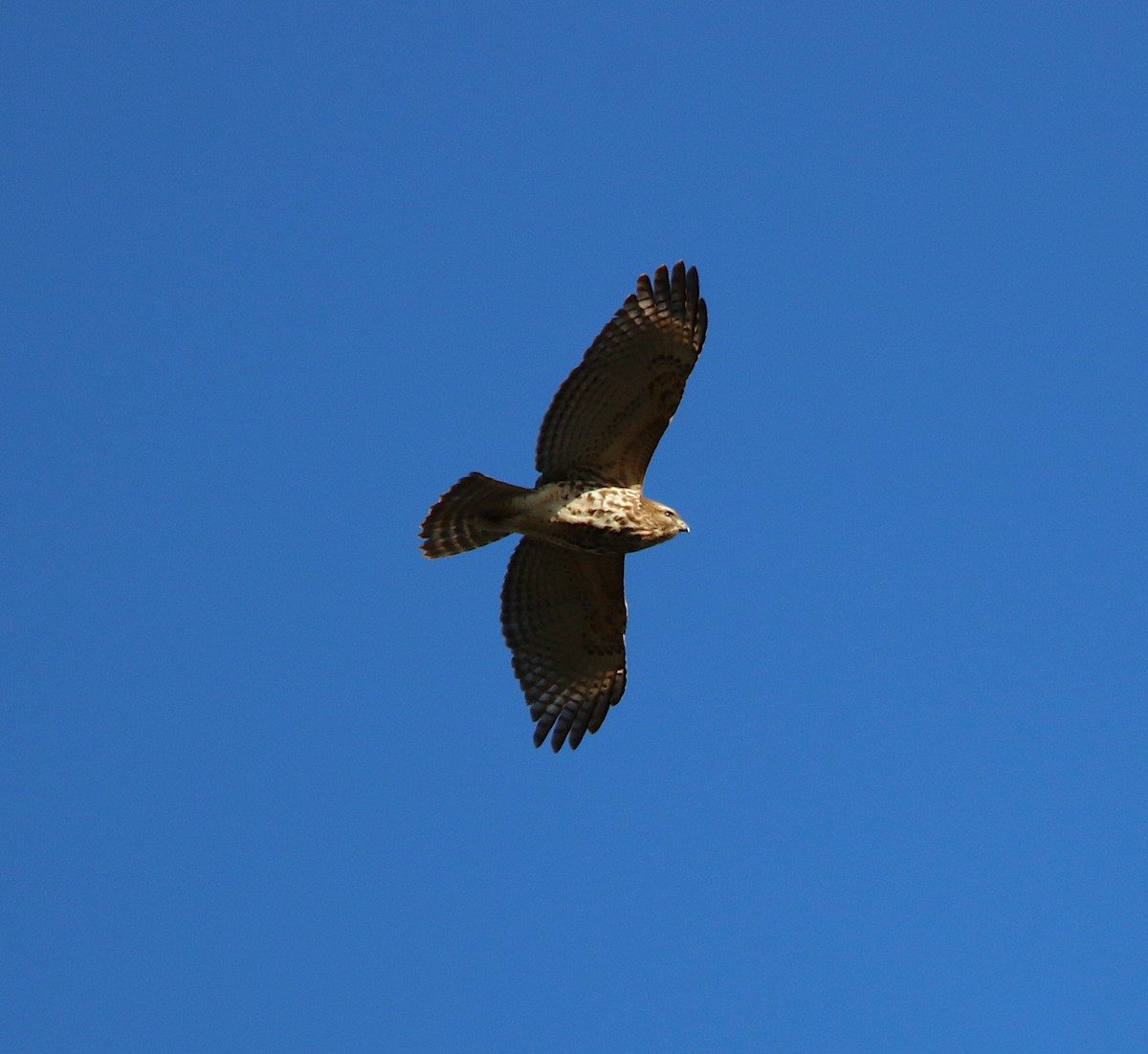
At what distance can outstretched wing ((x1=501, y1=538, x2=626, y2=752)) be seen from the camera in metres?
15.4

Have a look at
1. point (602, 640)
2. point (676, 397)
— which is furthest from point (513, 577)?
point (676, 397)

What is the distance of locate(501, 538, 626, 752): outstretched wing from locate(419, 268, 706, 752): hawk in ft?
0.04

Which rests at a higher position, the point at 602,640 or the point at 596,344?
the point at 596,344

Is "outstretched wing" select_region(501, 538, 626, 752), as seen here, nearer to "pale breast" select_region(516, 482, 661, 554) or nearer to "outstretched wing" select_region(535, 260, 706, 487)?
"pale breast" select_region(516, 482, 661, 554)

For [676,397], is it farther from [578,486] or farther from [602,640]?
[602,640]

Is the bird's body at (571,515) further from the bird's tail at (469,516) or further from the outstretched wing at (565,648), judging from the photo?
the outstretched wing at (565,648)

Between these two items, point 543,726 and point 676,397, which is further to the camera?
point 543,726

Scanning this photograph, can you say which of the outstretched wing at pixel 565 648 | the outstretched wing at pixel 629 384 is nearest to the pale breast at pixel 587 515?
the outstretched wing at pixel 629 384

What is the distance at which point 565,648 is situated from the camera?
15.6 metres

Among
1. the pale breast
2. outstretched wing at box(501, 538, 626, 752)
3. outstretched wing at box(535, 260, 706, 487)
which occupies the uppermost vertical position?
outstretched wing at box(535, 260, 706, 487)

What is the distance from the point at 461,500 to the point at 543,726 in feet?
7.56

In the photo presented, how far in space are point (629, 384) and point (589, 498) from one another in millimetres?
952

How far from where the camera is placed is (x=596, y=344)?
13961 mm

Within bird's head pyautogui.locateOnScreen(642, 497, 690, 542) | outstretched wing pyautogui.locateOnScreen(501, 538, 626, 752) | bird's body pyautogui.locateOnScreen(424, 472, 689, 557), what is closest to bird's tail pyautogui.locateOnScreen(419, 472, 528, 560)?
bird's body pyautogui.locateOnScreen(424, 472, 689, 557)
